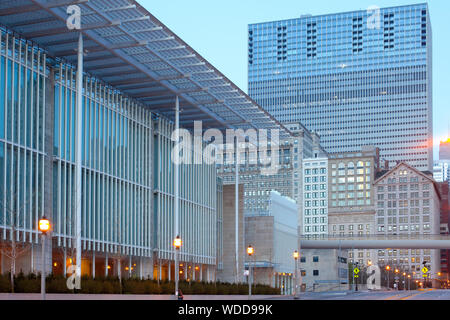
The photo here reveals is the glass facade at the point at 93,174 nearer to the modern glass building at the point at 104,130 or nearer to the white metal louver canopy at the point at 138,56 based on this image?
the modern glass building at the point at 104,130

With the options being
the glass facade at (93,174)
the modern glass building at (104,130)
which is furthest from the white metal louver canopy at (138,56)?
the glass facade at (93,174)

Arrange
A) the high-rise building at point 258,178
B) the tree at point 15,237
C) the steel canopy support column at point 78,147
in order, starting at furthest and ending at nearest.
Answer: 1. the high-rise building at point 258,178
2. the steel canopy support column at point 78,147
3. the tree at point 15,237

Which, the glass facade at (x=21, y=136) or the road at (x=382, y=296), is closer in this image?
the glass facade at (x=21, y=136)

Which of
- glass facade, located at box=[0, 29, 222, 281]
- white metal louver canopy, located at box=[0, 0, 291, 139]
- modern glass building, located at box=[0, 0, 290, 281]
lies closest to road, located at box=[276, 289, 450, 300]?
glass facade, located at box=[0, 29, 222, 281]

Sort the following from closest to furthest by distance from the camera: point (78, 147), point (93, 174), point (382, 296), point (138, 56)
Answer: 1. point (78, 147)
2. point (138, 56)
3. point (93, 174)
4. point (382, 296)

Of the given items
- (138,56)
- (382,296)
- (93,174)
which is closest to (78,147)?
(93,174)

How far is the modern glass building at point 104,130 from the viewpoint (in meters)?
47.9

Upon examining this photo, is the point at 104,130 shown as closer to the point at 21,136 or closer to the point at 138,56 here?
the point at 138,56

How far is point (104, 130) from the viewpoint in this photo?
59.2 m

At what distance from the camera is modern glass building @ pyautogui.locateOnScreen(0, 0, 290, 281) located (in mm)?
47875

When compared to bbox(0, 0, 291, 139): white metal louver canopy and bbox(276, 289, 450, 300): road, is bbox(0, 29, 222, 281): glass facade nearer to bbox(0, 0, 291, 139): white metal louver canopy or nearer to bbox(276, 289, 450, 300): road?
bbox(0, 0, 291, 139): white metal louver canopy

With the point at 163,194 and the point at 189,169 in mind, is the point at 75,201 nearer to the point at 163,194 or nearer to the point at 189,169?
the point at 163,194

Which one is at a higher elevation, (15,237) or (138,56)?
(138,56)
